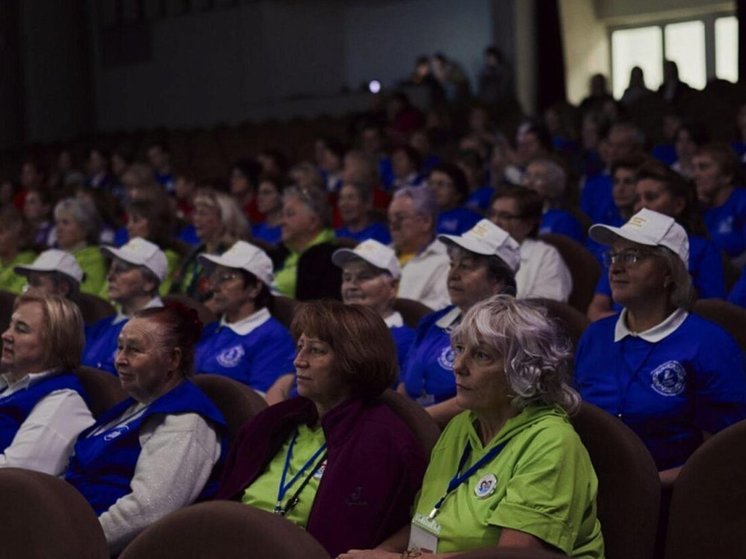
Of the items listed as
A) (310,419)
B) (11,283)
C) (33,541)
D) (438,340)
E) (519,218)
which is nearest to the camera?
(33,541)

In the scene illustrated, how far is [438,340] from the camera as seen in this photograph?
3594 millimetres

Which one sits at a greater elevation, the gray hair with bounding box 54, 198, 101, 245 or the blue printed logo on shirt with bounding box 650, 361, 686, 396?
the gray hair with bounding box 54, 198, 101, 245

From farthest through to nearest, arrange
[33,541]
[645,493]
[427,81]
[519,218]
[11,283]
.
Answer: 1. [427,81]
2. [11,283]
3. [519,218]
4. [645,493]
5. [33,541]

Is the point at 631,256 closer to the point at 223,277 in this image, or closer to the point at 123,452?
the point at 123,452

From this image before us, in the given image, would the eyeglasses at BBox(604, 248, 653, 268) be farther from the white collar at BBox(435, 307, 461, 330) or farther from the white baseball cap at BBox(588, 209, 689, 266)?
the white collar at BBox(435, 307, 461, 330)

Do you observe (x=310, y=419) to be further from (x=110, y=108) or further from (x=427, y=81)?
(x=110, y=108)

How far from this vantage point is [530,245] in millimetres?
4645

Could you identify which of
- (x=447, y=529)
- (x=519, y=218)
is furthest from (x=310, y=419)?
(x=519, y=218)

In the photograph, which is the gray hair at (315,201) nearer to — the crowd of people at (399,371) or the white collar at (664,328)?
the crowd of people at (399,371)

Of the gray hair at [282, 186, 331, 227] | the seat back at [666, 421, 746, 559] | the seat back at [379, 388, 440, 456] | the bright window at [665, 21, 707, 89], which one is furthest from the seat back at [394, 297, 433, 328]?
the bright window at [665, 21, 707, 89]

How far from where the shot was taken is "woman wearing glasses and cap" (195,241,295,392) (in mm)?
4020

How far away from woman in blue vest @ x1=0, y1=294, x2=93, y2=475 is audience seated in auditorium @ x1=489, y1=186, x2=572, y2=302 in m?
1.72

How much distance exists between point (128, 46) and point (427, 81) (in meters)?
4.54

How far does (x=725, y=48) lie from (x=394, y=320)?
9452mm
